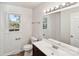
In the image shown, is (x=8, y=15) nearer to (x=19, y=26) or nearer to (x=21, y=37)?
(x=19, y=26)

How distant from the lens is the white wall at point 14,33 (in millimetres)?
2135

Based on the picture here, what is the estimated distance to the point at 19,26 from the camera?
2.18m

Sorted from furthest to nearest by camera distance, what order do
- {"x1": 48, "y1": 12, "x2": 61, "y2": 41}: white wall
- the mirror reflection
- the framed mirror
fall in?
1. the framed mirror
2. {"x1": 48, "y1": 12, "x2": 61, "y2": 41}: white wall
3. the mirror reflection

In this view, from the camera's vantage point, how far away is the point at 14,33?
2232 millimetres

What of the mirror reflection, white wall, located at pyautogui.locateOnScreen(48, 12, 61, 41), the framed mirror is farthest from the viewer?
the framed mirror

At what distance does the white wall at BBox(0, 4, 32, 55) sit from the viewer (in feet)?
7.00

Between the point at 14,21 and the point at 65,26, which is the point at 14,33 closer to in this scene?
the point at 14,21

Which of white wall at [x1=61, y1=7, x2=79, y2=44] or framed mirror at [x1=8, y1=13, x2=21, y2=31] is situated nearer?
white wall at [x1=61, y1=7, x2=79, y2=44]

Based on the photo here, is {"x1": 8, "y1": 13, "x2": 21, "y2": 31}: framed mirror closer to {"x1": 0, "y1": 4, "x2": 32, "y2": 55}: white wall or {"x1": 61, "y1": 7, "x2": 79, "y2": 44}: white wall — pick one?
{"x1": 0, "y1": 4, "x2": 32, "y2": 55}: white wall

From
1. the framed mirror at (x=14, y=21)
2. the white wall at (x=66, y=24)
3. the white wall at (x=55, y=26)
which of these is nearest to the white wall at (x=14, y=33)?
the framed mirror at (x=14, y=21)

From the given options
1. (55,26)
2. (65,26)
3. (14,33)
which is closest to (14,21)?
(14,33)

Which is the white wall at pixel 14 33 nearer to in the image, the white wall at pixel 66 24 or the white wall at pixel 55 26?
the white wall at pixel 55 26

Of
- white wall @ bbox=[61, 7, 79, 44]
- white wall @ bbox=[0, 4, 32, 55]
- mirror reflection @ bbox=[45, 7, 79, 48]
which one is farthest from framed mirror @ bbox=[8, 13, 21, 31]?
white wall @ bbox=[61, 7, 79, 44]

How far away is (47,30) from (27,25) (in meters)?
0.53
